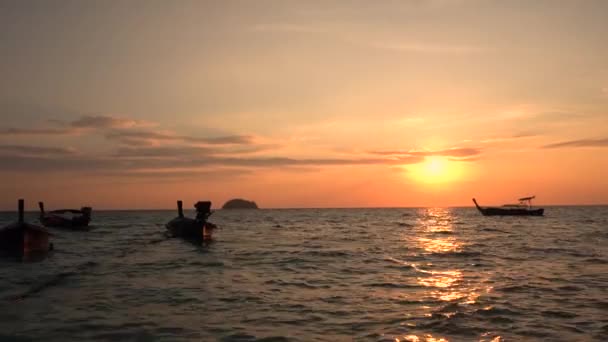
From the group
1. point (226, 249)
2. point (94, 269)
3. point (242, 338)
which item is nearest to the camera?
point (242, 338)

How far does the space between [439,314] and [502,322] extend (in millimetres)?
1857

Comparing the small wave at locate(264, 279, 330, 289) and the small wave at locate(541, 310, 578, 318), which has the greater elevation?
the small wave at locate(541, 310, 578, 318)

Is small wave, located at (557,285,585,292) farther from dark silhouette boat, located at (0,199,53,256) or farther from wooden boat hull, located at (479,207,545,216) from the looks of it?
wooden boat hull, located at (479,207,545,216)

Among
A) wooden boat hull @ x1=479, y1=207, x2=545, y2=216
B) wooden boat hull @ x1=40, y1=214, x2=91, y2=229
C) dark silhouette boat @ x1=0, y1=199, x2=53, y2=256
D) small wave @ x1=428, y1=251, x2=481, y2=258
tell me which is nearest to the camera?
small wave @ x1=428, y1=251, x2=481, y2=258

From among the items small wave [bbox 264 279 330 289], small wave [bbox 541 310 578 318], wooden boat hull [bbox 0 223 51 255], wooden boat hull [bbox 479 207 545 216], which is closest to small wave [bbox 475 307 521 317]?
small wave [bbox 541 310 578 318]

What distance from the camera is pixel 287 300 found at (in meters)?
17.3

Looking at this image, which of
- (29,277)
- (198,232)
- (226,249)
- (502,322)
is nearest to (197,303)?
(502,322)

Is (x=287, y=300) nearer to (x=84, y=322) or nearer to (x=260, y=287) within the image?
(x=260, y=287)

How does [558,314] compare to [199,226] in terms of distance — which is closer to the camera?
[558,314]

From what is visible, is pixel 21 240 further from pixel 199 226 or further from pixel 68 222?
pixel 68 222

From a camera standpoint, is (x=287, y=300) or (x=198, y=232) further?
(x=198, y=232)

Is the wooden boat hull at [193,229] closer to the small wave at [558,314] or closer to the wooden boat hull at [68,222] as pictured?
the wooden boat hull at [68,222]

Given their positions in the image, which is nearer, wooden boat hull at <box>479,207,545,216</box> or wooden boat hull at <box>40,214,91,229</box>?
wooden boat hull at <box>40,214,91,229</box>

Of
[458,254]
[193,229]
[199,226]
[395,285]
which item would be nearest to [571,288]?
[395,285]
